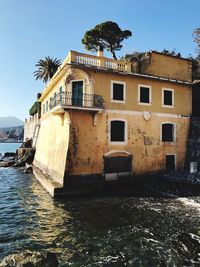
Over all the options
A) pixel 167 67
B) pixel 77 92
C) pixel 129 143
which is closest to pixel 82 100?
pixel 77 92

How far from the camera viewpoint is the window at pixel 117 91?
19.4 m

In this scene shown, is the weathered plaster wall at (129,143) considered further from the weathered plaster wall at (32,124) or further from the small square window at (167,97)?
the weathered plaster wall at (32,124)

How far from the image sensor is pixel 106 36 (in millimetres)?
38969

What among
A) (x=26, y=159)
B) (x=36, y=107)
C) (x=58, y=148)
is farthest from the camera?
(x=36, y=107)

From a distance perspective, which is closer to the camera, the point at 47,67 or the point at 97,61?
the point at 97,61

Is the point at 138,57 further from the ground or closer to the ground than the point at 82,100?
further from the ground

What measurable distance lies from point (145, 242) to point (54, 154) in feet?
43.4

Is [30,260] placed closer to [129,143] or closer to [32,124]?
[129,143]

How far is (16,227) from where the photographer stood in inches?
440

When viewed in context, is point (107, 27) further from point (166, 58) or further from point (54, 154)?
point (54, 154)

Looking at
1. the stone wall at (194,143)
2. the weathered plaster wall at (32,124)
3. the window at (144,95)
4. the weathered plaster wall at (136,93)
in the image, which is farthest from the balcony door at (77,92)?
the weathered plaster wall at (32,124)

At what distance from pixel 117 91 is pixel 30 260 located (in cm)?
1475

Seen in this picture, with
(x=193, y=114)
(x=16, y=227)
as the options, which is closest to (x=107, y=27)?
(x=193, y=114)

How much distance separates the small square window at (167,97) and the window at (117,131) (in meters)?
4.86
